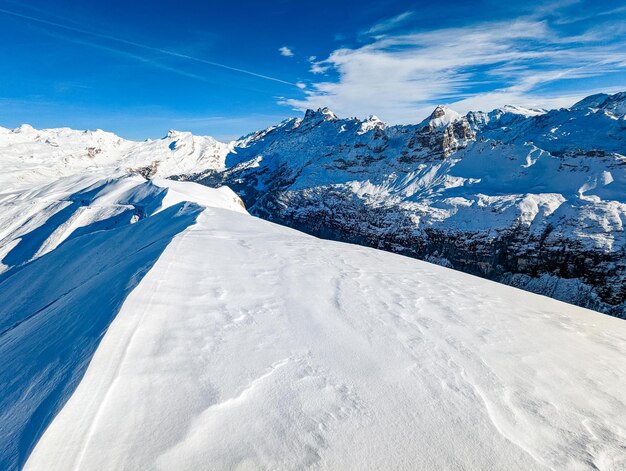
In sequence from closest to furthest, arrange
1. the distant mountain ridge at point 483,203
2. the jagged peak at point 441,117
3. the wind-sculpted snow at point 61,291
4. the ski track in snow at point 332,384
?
the ski track in snow at point 332,384 → the wind-sculpted snow at point 61,291 → the distant mountain ridge at point 483,203 → the jagged peak at point 441,117

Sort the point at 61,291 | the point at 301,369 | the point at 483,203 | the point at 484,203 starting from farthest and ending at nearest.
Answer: the point at 483,203
the point at 484,203
the point at 61,291
the point at 301,369

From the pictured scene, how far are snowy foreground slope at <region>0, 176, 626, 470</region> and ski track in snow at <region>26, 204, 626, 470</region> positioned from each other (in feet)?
0.06

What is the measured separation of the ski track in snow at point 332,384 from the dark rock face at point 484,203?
88.5 metres

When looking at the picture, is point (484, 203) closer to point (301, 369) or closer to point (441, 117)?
point (441, 117)

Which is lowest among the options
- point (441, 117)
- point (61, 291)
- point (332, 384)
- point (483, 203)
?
point (483, 203)

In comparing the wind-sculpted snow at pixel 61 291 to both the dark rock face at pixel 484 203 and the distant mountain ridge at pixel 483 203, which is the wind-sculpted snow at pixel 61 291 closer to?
the distant mountain ridge at pixel 483 203

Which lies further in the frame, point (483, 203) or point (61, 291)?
point (483, 203)

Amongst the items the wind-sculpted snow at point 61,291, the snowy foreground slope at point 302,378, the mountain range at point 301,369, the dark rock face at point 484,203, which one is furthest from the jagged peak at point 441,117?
the snowy foreground slope at point 302,378

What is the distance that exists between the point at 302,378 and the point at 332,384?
15.0 inches

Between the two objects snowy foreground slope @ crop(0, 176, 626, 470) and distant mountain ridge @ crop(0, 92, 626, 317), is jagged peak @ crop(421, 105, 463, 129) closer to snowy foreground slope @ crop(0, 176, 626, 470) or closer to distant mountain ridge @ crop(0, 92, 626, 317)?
distant mountain ridge @ crop(0, 92, 626, 317)

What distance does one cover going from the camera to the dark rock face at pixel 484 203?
3351 inches

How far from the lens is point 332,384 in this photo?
4230 millimetres

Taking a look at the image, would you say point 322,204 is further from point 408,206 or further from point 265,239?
point 265,239

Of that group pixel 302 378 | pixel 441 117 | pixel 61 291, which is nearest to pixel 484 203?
pixel 441 117
